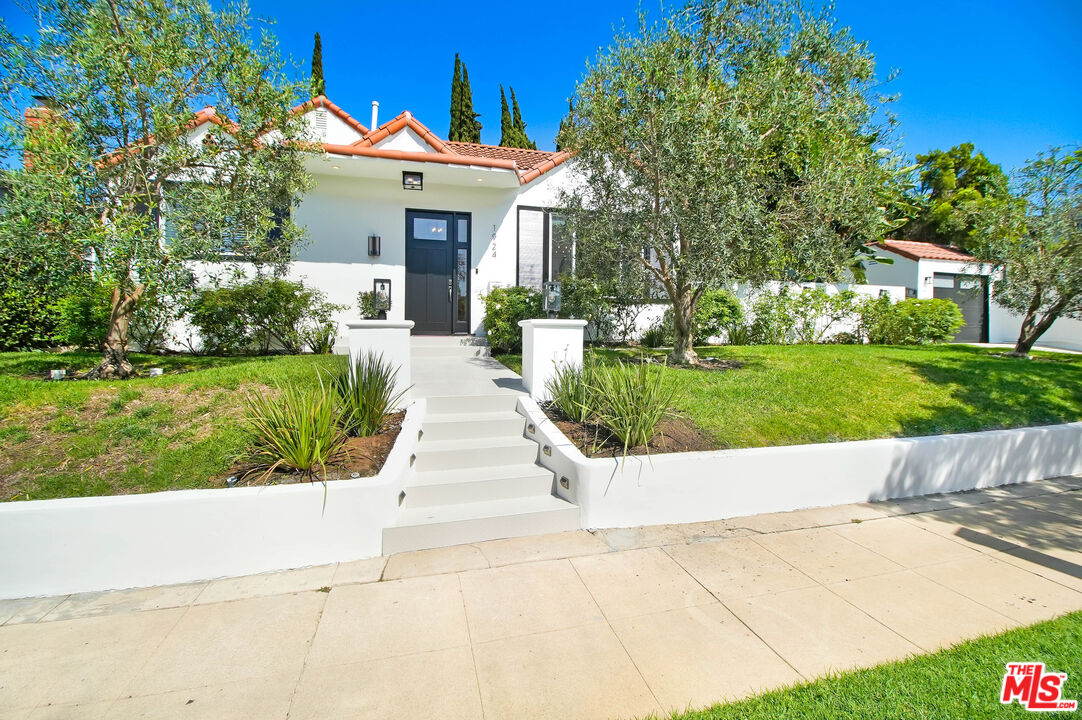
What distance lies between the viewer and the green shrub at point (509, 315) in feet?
29.5

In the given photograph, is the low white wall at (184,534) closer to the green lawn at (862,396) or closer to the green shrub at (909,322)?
the green lawn at (862,396)

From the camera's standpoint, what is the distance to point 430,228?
10539 mm

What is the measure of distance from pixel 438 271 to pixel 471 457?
6.56 meters

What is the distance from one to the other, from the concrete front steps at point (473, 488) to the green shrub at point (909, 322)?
11.3 meters

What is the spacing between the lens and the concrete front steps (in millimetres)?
4020

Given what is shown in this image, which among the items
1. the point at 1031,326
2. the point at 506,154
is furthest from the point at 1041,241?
the point at 506,154

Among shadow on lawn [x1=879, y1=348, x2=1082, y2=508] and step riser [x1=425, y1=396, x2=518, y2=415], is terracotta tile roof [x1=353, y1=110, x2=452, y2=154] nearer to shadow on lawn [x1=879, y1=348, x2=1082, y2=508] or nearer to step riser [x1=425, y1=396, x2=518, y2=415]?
step riser [x1=425, y1=396, x2=518, y2=415]

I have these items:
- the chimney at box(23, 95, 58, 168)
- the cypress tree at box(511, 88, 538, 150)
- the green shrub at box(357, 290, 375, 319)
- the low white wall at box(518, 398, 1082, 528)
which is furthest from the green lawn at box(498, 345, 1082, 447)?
the cypress tree at box(511, 88, 538, 150)

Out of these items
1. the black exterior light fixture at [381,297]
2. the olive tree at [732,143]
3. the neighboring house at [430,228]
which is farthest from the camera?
the neighboring house at [430,228]

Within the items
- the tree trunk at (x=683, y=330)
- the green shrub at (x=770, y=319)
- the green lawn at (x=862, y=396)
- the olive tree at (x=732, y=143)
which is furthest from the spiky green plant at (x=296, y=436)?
the green shrub at (x=770, y=319)

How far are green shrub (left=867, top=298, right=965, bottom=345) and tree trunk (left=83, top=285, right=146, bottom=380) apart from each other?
14848 mm

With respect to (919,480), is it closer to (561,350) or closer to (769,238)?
(769,238)

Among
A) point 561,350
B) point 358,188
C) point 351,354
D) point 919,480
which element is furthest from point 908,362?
point 358,188

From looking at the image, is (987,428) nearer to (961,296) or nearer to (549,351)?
(549,351)
